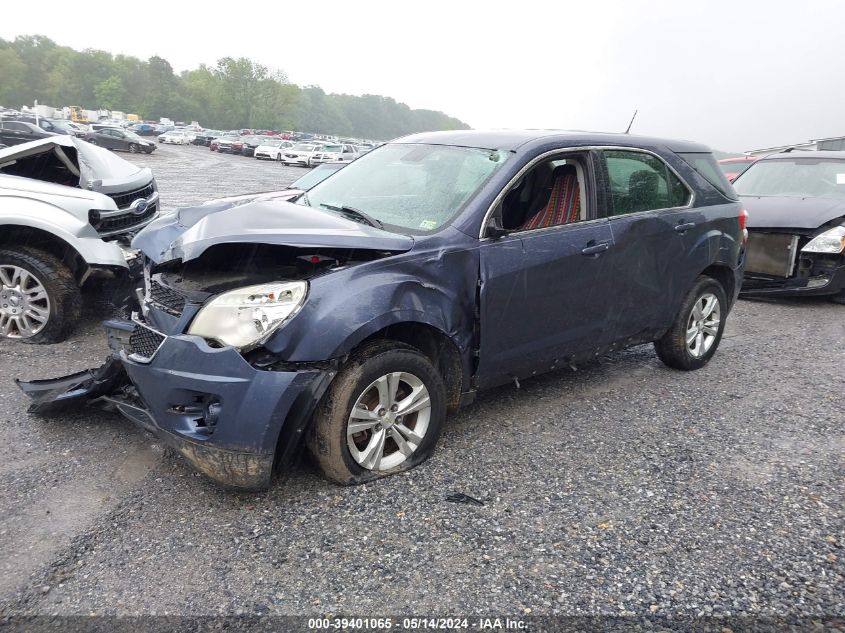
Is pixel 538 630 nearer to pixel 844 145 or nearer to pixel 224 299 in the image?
pixel 224 299

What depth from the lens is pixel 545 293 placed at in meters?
3.80

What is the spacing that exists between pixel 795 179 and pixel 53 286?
338 inches

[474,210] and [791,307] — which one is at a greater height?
[474,210]

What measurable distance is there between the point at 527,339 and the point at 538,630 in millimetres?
1721

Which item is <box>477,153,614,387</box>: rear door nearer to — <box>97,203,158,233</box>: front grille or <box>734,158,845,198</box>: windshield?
<box>97,203,158,233</box>: front grille

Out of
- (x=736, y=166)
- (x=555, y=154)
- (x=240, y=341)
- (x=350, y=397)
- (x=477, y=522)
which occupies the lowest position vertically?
(x=477, y=522)

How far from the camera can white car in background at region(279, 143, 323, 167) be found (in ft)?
128

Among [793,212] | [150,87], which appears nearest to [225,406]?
[793,212]

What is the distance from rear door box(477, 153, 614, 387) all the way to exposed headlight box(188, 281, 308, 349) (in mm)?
1065

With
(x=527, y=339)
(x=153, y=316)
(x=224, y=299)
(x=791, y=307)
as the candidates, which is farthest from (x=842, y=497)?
(x=791, y=307)

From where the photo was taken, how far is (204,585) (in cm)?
257

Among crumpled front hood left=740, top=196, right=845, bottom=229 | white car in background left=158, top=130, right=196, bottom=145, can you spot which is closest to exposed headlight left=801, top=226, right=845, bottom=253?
crumpled front hood left=740, top=196, right=845, bottom=229

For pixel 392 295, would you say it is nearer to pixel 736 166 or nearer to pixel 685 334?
pixel 685 334

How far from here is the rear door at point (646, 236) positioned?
14.0 ft
